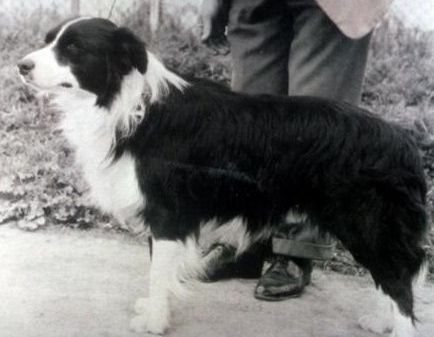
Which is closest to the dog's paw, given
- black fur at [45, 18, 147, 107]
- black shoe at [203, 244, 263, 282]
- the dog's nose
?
black shoe at [203, 244, 263, 282]

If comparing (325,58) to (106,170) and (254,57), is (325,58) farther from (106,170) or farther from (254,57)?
(106,170)

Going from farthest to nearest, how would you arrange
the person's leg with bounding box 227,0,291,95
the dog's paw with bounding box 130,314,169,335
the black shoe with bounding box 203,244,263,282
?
1. the black shoe with bounding box 203,244,263,282
2. the person's leg with bounding box 227,0,291,95
3. the dog's paw with bounding box 130,314,169,335

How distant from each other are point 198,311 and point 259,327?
20cm

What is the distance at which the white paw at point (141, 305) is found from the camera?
2.09 m

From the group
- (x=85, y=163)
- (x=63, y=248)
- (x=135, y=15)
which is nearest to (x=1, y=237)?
(x=63, y=248)

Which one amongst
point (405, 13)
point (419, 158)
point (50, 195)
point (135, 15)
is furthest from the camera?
point (50, 195)

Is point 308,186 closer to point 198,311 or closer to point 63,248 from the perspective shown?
→ point 198,311

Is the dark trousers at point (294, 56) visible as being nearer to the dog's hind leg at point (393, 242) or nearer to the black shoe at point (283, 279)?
the black shoe at point (283, 279)

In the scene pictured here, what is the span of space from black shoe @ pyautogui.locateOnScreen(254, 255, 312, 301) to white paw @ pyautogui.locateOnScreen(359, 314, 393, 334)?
30 centimetres

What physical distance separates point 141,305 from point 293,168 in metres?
0.61

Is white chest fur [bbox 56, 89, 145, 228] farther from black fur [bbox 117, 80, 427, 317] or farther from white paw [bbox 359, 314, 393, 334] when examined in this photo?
white paw [bbox 359, 314, 393, 334]

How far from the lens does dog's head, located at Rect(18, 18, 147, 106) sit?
1.95 m

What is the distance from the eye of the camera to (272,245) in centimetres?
245

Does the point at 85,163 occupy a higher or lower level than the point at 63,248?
higher
